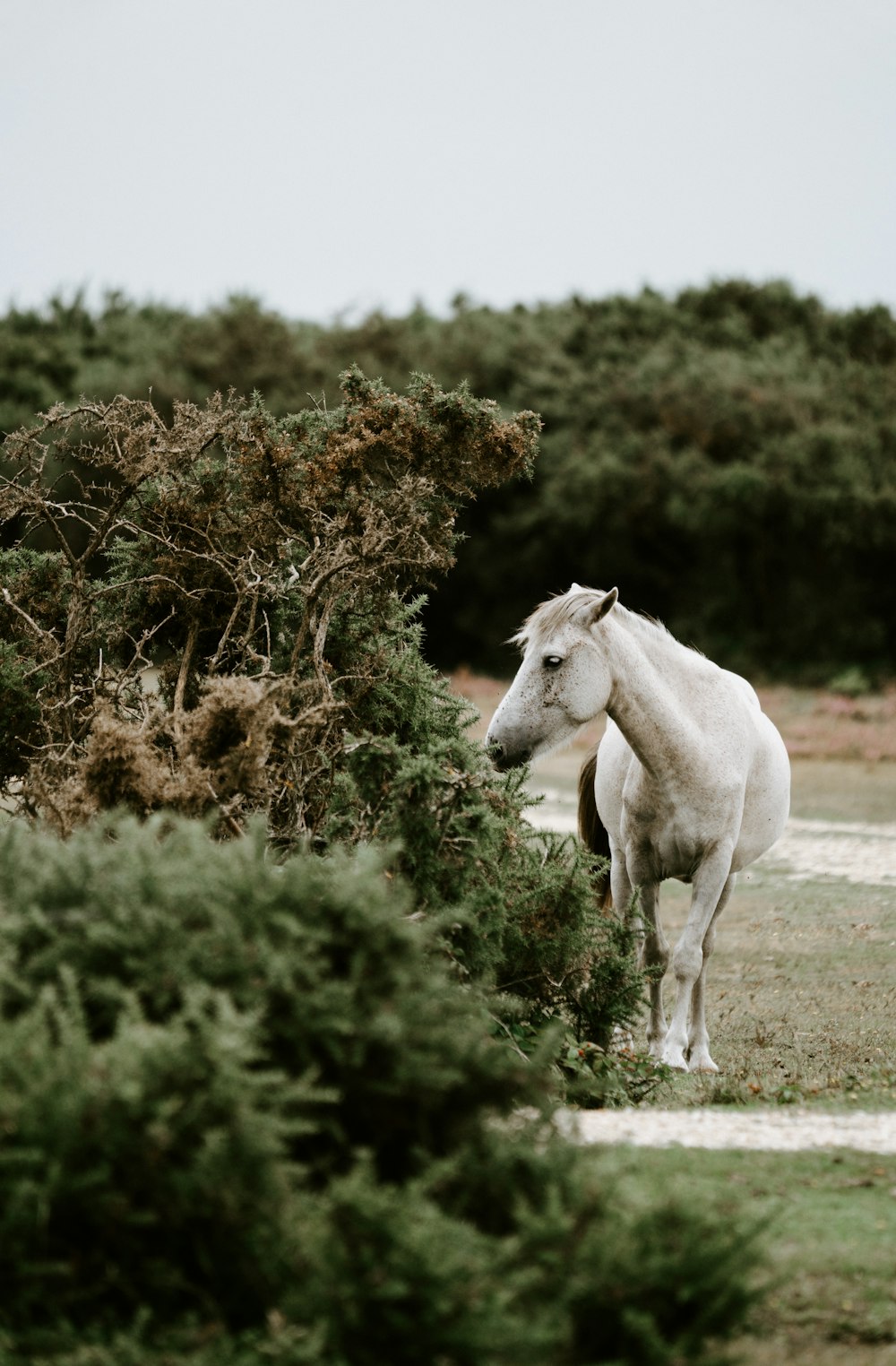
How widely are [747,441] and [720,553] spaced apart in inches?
147

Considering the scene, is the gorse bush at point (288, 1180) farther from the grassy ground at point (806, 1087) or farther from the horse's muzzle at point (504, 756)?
the horse's muzzle at point (504, 756)

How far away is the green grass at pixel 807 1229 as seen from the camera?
4109 millimetres

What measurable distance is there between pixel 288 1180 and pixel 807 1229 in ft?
6.55

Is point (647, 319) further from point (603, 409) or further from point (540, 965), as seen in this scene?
point (540, 965)

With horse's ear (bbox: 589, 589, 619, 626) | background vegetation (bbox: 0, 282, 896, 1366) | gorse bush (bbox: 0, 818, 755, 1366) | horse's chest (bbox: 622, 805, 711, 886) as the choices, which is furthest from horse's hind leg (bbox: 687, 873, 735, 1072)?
gorse bush (bbox: 0, 818, 755, 1366)

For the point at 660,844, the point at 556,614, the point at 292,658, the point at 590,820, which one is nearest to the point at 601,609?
the point at 556,614

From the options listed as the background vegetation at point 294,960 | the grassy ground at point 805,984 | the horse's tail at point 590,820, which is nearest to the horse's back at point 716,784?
the horse's tail at point 590,820

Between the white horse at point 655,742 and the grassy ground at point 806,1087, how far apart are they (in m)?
0.80

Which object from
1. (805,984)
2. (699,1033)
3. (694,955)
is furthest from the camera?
(805,984)

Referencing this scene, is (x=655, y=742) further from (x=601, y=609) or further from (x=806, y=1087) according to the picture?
(x=806, y=1087)

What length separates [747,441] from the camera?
39719mm

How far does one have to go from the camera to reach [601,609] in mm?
8062

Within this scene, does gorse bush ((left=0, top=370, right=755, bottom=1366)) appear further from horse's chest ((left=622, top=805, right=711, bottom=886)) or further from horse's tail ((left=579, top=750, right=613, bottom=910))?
horse's tail ((left=579, top=750, right=613, bottom=910))

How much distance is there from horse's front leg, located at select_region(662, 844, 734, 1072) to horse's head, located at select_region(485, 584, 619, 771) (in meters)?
1.36
